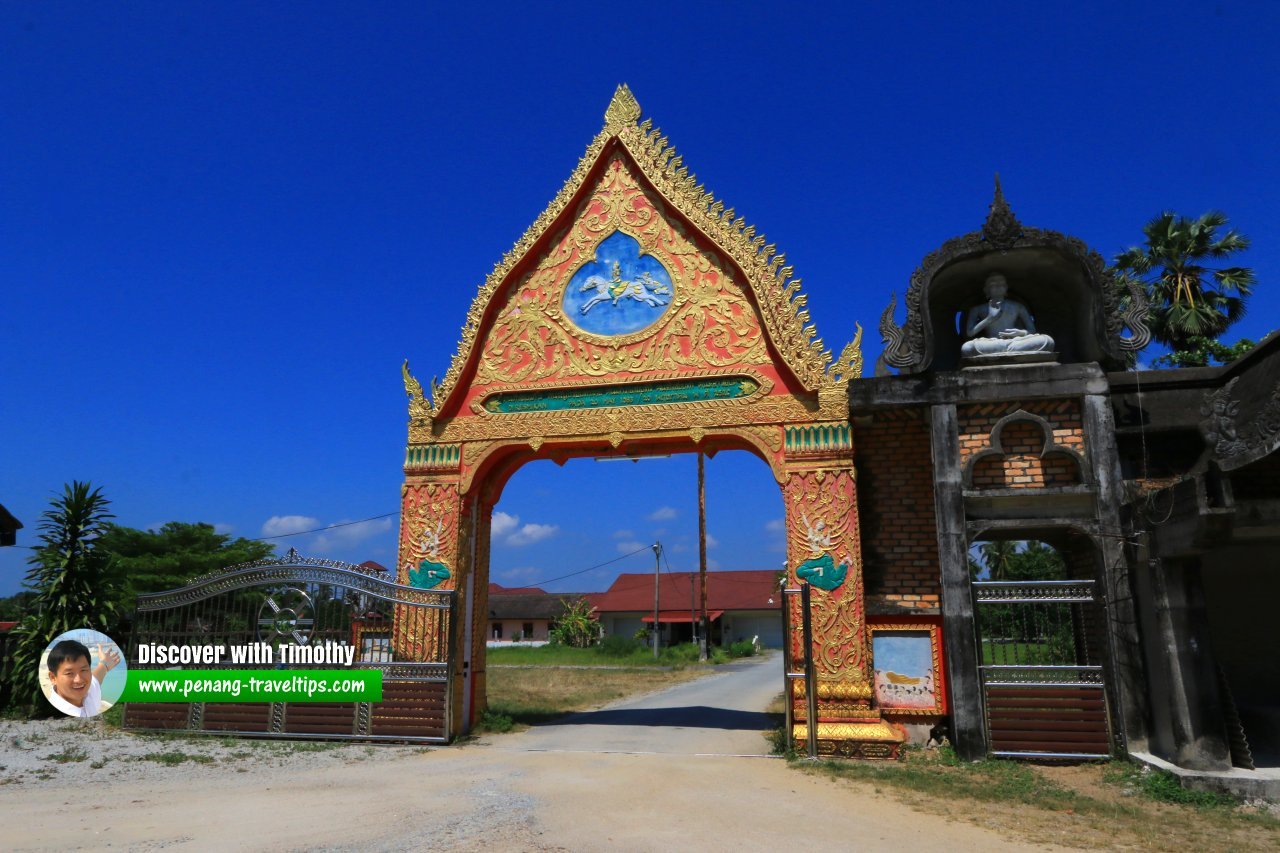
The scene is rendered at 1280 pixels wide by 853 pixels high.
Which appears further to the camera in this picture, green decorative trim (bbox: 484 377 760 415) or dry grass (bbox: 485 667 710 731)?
dry grass (bbox: 485 667 710 731)

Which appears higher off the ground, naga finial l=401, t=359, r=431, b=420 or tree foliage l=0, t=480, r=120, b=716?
naga finial l=401, t=359, r=431, b=420

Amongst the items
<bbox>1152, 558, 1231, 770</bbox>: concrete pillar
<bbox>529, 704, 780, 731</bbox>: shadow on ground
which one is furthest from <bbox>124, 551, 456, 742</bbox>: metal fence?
<bbox>1152, 558, 1231, 770</bbox>: concrete pillar

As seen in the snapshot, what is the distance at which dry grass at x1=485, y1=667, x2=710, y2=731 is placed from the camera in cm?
1345

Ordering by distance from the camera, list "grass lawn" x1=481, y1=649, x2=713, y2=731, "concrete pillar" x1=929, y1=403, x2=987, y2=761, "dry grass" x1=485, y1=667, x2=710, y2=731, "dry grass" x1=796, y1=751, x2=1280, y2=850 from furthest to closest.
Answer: "dry grass" x1=485, y1=667, x2=710, y2=731, "grass lawn" x1=481, y1=649, x2=713, y2=731, "concrete pillar" x1=929, y1=403, x2=987, y2=761, "dry grass" x1=796, y1=751, x2=1280, y2=850

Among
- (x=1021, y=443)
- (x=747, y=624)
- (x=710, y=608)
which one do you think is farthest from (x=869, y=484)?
(x=747, y=624)

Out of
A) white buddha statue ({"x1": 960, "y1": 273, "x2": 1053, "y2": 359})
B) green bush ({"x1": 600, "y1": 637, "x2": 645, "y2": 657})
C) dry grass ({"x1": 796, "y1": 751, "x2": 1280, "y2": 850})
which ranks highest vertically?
white buddha statue ({"x1": 960, "y1": 273, "x2": 1053, "y2": 359})

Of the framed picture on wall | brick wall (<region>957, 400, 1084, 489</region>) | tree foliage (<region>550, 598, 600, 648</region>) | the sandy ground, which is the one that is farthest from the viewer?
tree foliage (<region>550, 598, 600, 648</region>)

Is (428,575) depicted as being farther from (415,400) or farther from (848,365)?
(848,365)

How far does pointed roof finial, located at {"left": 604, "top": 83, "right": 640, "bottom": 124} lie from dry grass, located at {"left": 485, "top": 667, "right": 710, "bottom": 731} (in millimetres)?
8691

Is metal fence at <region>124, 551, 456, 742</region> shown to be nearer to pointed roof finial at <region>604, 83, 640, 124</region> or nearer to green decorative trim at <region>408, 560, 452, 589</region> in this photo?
green decorative trim at <region>408, 560, 452, 589</region>

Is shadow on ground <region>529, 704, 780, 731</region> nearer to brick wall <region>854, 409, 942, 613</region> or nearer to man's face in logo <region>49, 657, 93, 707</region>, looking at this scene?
brick wall <region>854, 409, 942, 613</region>

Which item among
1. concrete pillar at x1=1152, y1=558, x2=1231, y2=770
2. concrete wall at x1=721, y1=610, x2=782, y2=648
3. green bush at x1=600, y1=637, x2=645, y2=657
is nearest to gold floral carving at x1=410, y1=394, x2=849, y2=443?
concrete pillar at x1=1152, y1=558, x2=1231, y2=770

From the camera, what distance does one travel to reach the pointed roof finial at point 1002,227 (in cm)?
991

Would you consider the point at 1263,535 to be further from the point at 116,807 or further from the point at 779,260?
the point at 116,807
